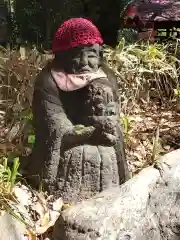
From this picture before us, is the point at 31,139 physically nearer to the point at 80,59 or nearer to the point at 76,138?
the point at 76,138

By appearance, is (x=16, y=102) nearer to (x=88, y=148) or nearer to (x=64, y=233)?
(x=88, y=148)

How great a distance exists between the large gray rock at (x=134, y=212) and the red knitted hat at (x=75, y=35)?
0.77 m

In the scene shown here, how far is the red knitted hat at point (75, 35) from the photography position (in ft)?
7.99

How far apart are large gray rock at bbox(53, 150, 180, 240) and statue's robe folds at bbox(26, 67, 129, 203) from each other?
148mm

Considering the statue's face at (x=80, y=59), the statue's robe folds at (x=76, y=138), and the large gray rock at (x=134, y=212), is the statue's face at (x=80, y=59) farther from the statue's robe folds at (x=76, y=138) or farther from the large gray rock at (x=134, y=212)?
the large gray rock at (x=134, y=212)

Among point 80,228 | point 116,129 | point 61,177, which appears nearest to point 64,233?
point 80,228

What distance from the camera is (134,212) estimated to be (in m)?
2.22

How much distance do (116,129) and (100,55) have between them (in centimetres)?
44

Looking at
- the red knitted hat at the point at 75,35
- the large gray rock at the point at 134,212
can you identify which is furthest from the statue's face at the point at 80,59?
the large gray rock at the point at 134,212

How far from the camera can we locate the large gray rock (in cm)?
212

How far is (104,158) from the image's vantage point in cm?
250

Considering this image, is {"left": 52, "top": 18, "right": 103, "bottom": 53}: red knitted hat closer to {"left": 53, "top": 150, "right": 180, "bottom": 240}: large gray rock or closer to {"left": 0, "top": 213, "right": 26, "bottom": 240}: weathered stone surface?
{"left": 53, "top": 150, "right": 180, "bottom": 240}: large gray rock

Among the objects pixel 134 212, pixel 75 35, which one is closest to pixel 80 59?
pixel 75 35

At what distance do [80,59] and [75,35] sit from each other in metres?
0.13
